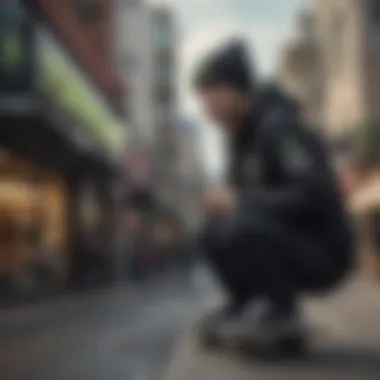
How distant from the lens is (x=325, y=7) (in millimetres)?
433

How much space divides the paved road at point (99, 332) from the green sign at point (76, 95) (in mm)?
81

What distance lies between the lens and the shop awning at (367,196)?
402mm

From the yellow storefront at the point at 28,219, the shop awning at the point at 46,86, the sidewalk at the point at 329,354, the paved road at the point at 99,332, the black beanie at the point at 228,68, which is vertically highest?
the black beanie at the point at 228,68

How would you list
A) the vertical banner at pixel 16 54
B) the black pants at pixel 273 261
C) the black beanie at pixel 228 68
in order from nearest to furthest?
1. the vertical banner at pixel 16 54
2. the black beanie at pixel 228 68
3. the black pants at pixel 273 261

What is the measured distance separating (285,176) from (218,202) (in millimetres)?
93

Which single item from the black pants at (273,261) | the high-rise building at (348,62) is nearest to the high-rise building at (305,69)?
the high-rise building at (348,62)

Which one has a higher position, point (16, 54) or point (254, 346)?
point (16, 54)

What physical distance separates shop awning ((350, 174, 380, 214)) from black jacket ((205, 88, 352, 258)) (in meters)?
0.01

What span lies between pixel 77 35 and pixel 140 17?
5 centimetres

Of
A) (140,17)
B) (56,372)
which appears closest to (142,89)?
(140,17)

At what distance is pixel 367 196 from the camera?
0.42 metres

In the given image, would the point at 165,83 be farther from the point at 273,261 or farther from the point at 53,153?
the point at 273,261

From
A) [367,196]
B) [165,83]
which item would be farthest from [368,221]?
[165,83]

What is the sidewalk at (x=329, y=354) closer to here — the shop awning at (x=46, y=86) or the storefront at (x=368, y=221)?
the storefront at (x=368, y=221)
